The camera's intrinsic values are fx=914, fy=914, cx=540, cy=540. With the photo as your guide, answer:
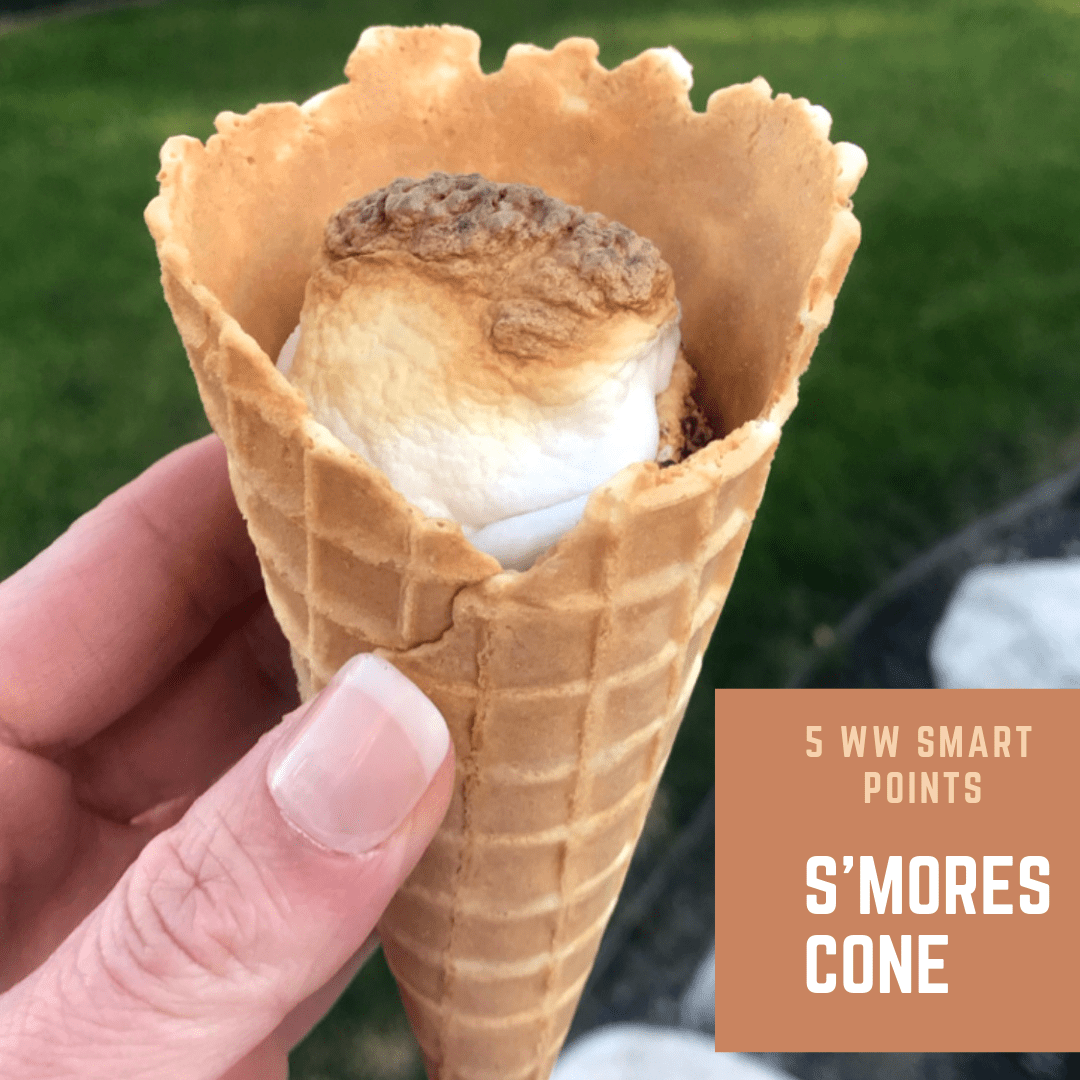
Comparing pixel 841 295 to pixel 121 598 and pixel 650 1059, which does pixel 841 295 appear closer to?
pixel 650 1059

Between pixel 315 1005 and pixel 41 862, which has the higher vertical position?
pixel 41 862

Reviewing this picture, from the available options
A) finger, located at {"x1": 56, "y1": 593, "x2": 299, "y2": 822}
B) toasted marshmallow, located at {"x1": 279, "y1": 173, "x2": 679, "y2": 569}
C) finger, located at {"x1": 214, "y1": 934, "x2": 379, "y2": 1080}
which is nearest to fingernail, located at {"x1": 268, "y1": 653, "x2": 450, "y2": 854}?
toasted marshmallow, located at {"x1": 279, "y1": 173, "x2": 679, "y2": 569}

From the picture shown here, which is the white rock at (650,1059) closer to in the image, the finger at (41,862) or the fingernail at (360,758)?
the finger at (41,862)

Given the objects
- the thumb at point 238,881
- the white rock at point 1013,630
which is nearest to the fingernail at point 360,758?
the thumb at point 238,881

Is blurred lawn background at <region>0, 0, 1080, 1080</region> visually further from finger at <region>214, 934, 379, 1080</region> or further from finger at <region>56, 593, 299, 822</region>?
finger at <region>56, 593, 299, 822</region>

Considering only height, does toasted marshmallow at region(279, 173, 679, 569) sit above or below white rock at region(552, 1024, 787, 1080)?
above

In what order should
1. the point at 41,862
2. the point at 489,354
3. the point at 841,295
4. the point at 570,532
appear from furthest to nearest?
the point at 841,295 < the point at 41,862 < the point at 489,354 < the point at 570,532

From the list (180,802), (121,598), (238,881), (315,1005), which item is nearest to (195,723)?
(180,802)
